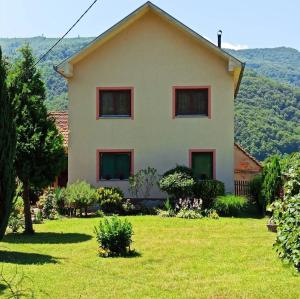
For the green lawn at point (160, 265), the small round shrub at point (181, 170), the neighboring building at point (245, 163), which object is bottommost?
the green lawn at point (160, 265)

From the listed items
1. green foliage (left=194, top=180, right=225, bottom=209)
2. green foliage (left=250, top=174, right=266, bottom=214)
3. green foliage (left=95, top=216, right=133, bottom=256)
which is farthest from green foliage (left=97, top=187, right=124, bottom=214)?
green foliage (left=95, top=216, right=133, bottom=256)

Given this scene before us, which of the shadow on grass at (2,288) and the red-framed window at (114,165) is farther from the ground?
the red-framed window at (114,165)

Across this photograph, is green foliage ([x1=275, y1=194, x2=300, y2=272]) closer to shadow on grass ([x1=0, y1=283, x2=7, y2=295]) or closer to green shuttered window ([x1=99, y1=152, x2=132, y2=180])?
shadow on grass ([x1=0, y1=283, x2=7, y2=295])

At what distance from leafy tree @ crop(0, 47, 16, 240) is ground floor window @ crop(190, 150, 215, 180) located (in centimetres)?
1408

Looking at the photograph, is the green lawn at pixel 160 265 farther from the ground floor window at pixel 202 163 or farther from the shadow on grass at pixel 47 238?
the ground floor window at pixel 202 163

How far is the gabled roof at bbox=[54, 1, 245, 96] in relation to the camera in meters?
23.6

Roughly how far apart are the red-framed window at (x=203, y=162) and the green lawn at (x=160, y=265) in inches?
257

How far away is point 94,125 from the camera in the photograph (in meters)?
24.6

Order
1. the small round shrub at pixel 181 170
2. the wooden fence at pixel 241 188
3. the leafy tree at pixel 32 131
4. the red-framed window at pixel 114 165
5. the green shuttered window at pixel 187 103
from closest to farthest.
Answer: the leafy tree at pixel 32 131 < the small round shrub at pixel 181 170 < the green shuttered window at pixel 187 103 < the wooden fence at pixel 241 188 < the red-framed window at pixel 114 165

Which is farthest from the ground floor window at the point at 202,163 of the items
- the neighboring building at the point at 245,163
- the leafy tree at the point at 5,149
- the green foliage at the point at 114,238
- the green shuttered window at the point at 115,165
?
the leafy tree at the point at 5,149

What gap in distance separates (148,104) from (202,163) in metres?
3.38

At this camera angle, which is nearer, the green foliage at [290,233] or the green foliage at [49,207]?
the green foliage at [290,233]

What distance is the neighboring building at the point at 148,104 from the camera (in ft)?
79.6

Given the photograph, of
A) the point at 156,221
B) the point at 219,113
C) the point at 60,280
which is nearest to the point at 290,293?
the point at 60,280
